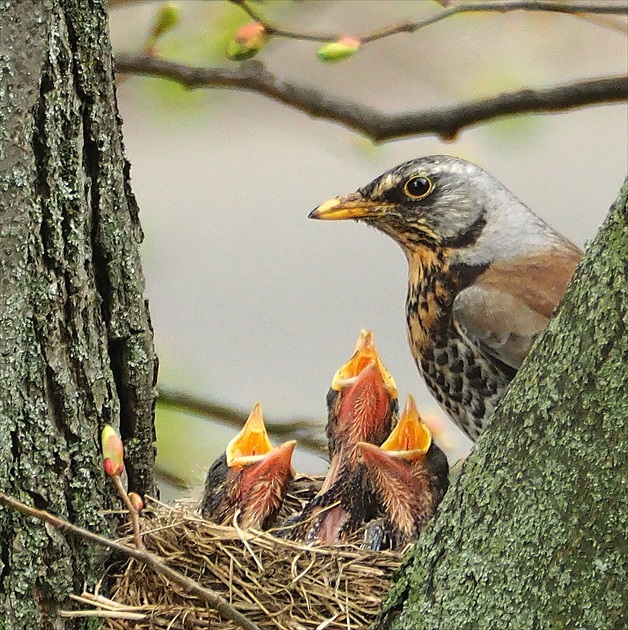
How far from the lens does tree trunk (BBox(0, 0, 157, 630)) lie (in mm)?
1235

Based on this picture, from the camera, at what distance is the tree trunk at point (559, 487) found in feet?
3.15

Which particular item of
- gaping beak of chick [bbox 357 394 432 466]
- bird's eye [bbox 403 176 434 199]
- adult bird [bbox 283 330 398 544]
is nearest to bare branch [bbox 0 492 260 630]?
adult bird [bbox 283 330 398 544]

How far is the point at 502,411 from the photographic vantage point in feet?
3.48

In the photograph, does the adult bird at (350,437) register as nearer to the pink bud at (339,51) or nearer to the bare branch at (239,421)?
the bare branch at (239,421)

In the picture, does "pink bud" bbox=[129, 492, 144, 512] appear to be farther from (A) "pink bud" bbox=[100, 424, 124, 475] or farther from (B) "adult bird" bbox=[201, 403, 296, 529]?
(B) "adult bird" bbox=[201, 403, 296, 529]

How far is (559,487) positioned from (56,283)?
63 centimetres

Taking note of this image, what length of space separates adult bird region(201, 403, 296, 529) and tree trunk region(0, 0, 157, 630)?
0.37 metres

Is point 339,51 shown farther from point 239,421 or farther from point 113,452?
point 113,452

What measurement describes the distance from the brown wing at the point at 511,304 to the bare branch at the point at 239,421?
497 millimetres

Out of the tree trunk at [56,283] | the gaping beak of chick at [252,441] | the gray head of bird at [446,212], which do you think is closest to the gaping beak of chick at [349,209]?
the gray head of bird at [446,212]

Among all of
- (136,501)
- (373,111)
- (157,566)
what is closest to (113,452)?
(136,501)

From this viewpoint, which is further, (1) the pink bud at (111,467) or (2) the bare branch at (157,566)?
(1) the pink bud at (111,467)

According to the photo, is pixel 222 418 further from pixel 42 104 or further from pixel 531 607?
pixel 531 607

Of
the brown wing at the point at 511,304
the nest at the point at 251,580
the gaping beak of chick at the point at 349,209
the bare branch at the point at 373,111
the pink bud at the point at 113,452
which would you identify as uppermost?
the bare branch at the point at 373,111
